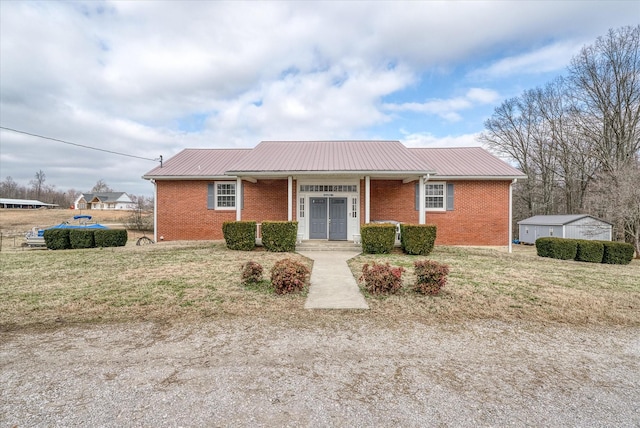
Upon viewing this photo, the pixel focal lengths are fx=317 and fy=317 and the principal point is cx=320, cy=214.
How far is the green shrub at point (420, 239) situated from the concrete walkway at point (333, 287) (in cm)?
259

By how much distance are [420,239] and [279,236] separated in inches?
205

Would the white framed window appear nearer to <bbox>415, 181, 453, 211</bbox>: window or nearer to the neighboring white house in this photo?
<bbox>415, 181, 453, 211</bbox>: window

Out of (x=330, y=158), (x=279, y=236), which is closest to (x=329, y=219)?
Result: (x=330, y=158)

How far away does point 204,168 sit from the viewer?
1639 cm

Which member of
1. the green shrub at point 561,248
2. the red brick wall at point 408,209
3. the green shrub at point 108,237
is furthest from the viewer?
the red brick wall at point 408,209

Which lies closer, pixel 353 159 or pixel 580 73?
pixel 353 159

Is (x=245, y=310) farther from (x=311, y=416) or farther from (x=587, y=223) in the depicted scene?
(x=587, y=223)

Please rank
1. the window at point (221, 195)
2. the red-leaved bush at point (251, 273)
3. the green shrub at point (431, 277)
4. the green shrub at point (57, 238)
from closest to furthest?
the green shrub at point (431, 277) → the red-leaved bush at point (251, 273) → the green shrub at point (57, 238) → the window at point (221, 195)

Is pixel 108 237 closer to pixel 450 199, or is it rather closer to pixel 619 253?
pixel 450 199

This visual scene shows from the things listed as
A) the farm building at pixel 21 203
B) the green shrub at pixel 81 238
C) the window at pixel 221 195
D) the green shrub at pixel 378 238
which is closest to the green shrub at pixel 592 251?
the green shrub at pixel 378 238

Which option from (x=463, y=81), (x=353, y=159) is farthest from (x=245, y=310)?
(x=463, y=81)

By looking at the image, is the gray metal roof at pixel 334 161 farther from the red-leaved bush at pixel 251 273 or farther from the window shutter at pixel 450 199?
the red-leaved bush at pixel 251 273

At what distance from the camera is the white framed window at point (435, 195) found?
15648 millimetres

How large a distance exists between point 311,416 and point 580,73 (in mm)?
31581
